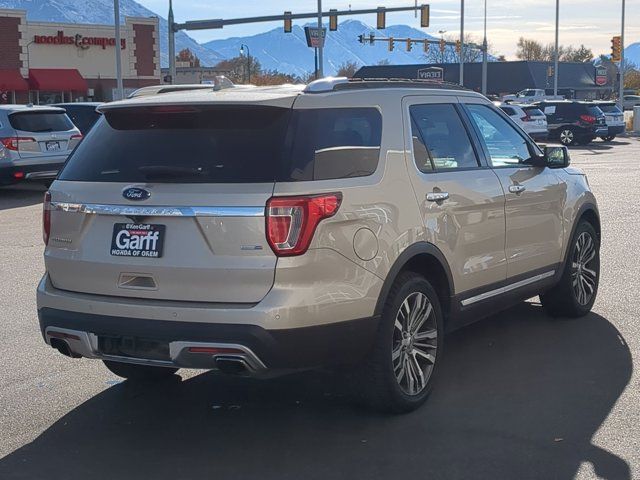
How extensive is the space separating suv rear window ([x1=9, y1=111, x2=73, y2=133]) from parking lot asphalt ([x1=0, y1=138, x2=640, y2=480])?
1093 centimetres

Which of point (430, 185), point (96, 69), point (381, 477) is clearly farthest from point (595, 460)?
point (96, 69)

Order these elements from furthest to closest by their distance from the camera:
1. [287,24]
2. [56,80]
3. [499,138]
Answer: [56,80]
[287,24]
[499,138]

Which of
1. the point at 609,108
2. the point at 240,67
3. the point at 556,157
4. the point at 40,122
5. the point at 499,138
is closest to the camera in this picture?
the point at 499,138

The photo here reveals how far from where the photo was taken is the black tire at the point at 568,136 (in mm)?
36500

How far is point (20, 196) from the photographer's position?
1872cm

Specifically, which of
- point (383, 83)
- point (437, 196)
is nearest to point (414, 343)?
point (437, 196)

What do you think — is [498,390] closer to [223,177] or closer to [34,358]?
[223,177]

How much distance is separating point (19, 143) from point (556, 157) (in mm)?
12896

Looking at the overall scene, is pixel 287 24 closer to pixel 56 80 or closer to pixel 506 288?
pixel 56 80

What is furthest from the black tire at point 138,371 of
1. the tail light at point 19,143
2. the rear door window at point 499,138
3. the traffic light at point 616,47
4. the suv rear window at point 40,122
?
the traffic light at point 616,47

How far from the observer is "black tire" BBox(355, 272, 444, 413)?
5.11 meters

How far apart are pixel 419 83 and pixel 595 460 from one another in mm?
2651

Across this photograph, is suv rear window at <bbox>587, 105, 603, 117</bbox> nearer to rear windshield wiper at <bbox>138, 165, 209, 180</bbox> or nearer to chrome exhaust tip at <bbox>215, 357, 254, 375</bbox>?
rear windshield wiper at <bbox>138, 165, 209, 180</bbox>

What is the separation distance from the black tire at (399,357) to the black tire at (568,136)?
32509 mm
